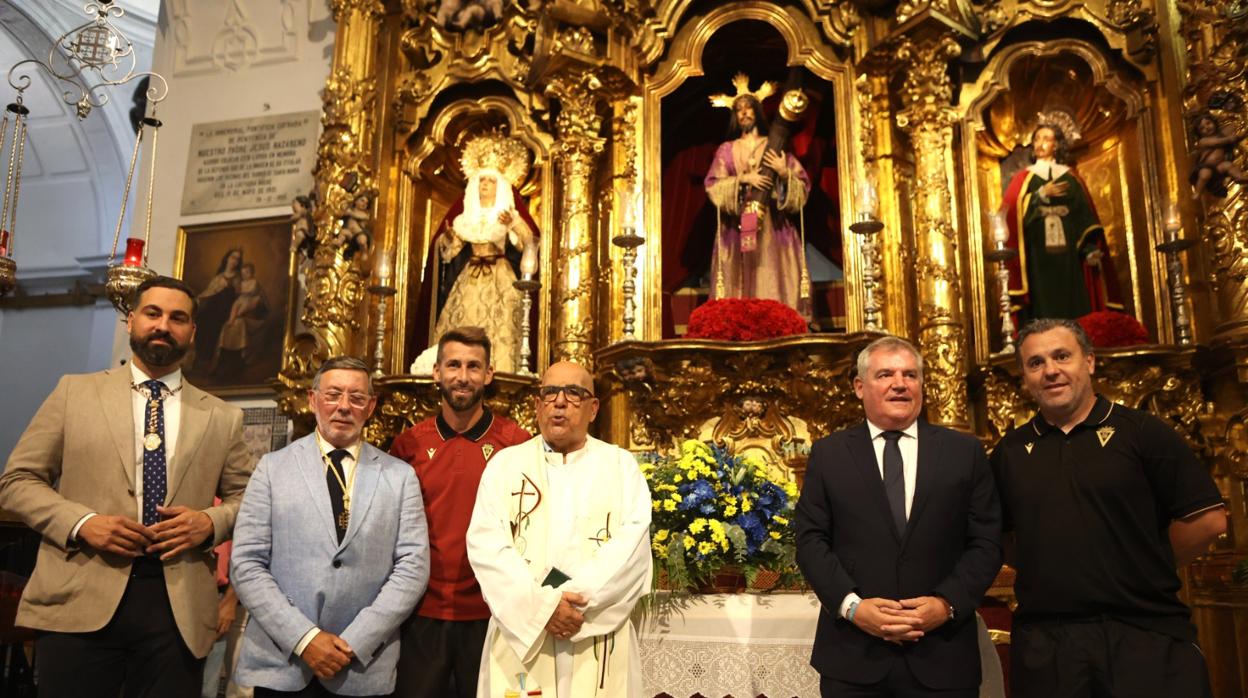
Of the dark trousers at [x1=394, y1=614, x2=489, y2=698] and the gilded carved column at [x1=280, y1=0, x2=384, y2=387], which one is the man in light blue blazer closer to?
the dark trousers at [x1=394, y1=614, x2=489, y2=698]

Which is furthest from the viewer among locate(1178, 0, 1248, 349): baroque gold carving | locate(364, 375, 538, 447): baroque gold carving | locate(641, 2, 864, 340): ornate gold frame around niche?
locate(641, 2, 864, 340): ornate gold frame around niche

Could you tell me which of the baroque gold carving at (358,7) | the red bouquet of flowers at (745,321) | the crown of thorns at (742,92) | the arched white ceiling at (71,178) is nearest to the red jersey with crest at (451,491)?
the red bouquet of flowers at (745,321)

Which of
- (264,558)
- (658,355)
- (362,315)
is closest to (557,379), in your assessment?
(264,558)

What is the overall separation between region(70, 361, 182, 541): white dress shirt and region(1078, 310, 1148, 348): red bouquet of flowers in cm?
481

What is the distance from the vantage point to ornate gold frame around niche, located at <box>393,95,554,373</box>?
23.2 feet

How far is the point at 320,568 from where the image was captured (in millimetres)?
3219

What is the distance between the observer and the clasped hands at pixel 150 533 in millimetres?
3092

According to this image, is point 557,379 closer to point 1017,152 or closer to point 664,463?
point 664,463

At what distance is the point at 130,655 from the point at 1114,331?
5.25 meters

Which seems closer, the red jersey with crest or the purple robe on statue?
the red jersey with crest

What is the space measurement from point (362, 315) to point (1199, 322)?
5425 mm

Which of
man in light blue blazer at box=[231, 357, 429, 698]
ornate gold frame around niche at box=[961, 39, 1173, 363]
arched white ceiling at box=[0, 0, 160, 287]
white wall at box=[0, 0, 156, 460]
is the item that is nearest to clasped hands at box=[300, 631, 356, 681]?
man in light blue blazer at box=[231, 357, 429, 698]

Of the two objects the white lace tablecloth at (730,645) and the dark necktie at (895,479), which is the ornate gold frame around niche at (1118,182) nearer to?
the white lace tablecloth at (730,645)

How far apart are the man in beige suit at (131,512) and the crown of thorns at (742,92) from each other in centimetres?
451
